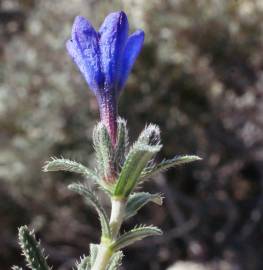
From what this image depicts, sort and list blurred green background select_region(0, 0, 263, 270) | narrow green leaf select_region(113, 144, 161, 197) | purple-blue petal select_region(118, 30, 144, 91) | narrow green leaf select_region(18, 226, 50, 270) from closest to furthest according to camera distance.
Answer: narrow green leaf select_region(113, 144, 161, 197) < narrow green leaf select_region(18, 226, 50, 270) < purple-blue petal select_region(118, 30, 144, 91) < blurred green background select_region(0, 0, 263, 270)

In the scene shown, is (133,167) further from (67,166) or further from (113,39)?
(113,39)

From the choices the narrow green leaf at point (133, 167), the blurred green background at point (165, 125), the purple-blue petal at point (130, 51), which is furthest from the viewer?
the blurred green background at point (165, 125)

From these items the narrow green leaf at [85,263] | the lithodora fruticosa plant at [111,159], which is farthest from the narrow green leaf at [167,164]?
the narrow green leaf at [85,263]

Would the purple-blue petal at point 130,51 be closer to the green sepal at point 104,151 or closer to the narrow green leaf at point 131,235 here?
the green sepal at point 104,151

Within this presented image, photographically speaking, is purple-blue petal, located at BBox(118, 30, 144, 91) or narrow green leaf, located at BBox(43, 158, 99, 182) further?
purple-blue petal, located at BBox(118, 30, 144, 91)

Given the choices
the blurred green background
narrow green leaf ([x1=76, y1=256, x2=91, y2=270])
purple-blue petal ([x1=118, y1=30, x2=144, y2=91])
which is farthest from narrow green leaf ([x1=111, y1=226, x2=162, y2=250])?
the blurred green background

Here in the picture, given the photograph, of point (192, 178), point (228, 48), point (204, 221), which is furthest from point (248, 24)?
point (204, 221)

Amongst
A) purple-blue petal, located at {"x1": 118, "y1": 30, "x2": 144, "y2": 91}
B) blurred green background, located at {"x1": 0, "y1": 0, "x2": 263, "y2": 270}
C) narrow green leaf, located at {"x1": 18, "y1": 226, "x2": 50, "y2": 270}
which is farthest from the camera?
blurred green background, located at {"x1": 0, "y1": 0, "x2": 263, "y2": 270}

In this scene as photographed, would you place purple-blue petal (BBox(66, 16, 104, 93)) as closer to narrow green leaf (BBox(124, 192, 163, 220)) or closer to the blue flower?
the blue flower
